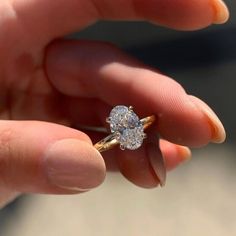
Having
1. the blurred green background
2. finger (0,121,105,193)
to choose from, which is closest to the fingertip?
finger (0,121,105,193)

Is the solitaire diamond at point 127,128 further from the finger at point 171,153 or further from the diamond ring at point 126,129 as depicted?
the finger at point 171,153

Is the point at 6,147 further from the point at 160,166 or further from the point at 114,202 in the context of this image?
the point at 114,202

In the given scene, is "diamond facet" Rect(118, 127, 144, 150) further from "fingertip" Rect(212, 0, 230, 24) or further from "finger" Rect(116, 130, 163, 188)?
"fingertip" Rect(212, 0, 230, 24)

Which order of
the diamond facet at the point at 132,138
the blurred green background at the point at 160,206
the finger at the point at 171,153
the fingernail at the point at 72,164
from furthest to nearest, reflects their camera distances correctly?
the blurred green background at the point at 160,206
the finger at the point at 171,153
the diamond facet at the point at 132,138
the fingernail at the point at 72,164

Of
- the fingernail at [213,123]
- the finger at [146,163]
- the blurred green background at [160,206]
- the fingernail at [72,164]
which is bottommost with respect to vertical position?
the blurred green background at [160,206]

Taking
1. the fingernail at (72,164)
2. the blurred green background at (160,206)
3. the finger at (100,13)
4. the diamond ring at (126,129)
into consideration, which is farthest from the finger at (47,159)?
the blurred green background at (160,206)

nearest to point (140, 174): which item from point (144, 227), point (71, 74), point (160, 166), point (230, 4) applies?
point (160, 166)

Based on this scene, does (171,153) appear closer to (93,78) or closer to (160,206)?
(93,78)
